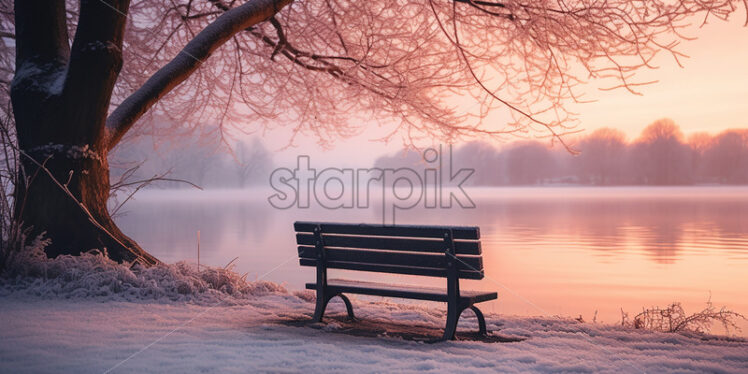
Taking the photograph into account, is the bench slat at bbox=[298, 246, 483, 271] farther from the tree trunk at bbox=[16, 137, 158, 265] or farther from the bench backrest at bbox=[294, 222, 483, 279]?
the tree trunk at bbox=[16, 137, 158, 265]

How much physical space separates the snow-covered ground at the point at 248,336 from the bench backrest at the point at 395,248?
570 millimetres

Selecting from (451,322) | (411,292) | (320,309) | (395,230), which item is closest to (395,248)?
(395,230)

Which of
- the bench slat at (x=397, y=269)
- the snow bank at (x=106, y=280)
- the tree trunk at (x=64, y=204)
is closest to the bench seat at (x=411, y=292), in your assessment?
the bench slat at (x=397, y=269)

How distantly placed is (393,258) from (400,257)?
78mm

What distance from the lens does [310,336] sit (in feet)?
16.8

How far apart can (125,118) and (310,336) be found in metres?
4.15

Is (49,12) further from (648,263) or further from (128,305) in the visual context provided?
(648,263)

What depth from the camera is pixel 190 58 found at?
25.0 ft

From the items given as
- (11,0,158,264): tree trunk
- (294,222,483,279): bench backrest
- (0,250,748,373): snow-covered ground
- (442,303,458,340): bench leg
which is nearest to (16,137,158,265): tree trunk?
(11,0,158,264): tree trunk

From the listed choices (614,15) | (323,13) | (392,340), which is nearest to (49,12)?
(323,13)

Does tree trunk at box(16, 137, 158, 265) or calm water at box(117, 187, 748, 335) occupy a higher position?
tree trunk at box(16, 137, 158, 265)

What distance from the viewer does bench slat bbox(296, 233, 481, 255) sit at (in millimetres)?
5203

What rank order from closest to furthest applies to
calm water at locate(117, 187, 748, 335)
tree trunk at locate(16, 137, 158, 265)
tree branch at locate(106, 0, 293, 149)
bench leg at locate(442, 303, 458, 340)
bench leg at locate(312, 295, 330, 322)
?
bench leg at locate(442, 303, 458, 340), bench leg at locate(312, 295, 330, 322), tree trunk at locate(16, 137, 158, 265), tree branch at locate(106, 0, 293, 149), calm water at locate(117, 187, 748, 335)

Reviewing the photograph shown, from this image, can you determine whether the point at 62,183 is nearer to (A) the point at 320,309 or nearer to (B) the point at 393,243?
(A) the point at 320,309
